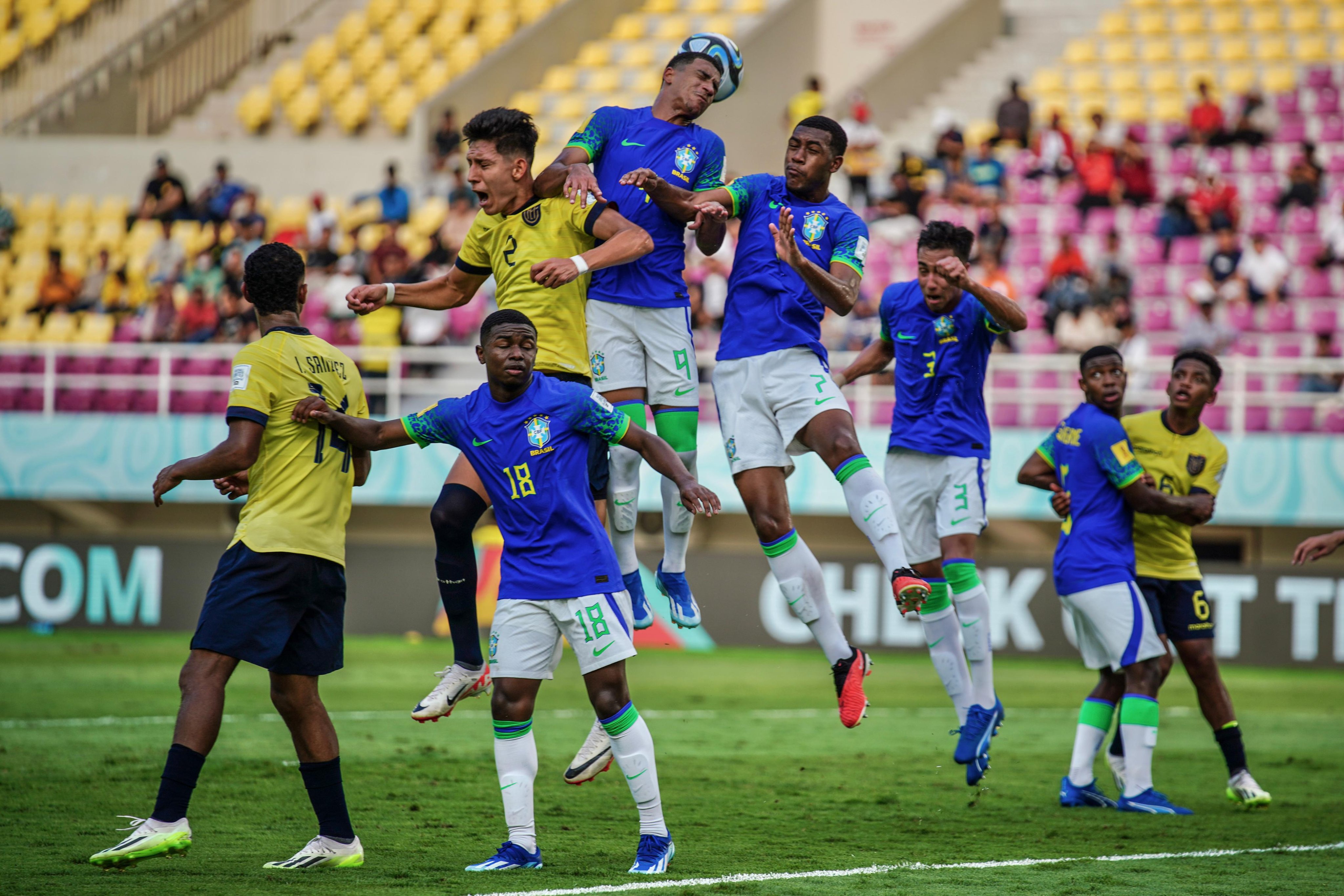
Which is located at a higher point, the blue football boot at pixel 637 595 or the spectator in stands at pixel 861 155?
the spectator in stands at pixel 861 155

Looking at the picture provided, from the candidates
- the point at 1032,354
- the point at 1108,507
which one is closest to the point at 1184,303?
the point at 1032,354

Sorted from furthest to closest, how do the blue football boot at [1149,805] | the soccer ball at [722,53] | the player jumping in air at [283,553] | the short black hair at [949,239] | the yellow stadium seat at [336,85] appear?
the yellow stadium seat at [336,85] → the blue football boot at [1149,805] → the short black hair at [949,239] → the soccer ball at [722,53] → the player jumping in air at [283,553]

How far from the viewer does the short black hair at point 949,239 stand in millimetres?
8484

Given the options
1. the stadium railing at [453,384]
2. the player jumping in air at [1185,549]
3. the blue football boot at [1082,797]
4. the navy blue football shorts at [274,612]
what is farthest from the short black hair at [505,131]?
the stadium railing at [453,384]

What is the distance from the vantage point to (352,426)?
676cm

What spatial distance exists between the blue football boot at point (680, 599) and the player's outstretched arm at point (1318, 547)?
2993 mm

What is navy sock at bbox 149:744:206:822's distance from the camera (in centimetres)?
629

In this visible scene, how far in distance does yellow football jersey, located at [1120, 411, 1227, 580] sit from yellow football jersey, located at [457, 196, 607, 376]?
3622mm

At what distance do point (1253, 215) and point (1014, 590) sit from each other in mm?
6986

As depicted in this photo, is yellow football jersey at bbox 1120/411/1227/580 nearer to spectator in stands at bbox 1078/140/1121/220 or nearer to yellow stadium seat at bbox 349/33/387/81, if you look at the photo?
spectator in stands at bbox 1078/140/1121/220

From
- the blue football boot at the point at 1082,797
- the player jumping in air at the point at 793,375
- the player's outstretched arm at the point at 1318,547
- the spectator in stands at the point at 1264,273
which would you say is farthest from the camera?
the spectator in stands at the point at 1264,273

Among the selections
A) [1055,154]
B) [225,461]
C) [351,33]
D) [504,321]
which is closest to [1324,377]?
[1055,154]

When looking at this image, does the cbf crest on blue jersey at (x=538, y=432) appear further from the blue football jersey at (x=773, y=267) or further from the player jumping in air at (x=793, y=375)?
the blue football jersey at (x=773, y=267)

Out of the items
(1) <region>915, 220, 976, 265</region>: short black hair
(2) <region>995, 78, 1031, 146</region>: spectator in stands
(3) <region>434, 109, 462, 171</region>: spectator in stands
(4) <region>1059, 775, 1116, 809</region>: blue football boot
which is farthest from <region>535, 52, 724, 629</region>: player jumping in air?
(3) <region>434, 109, 462, 171</region>: spectator in stands
